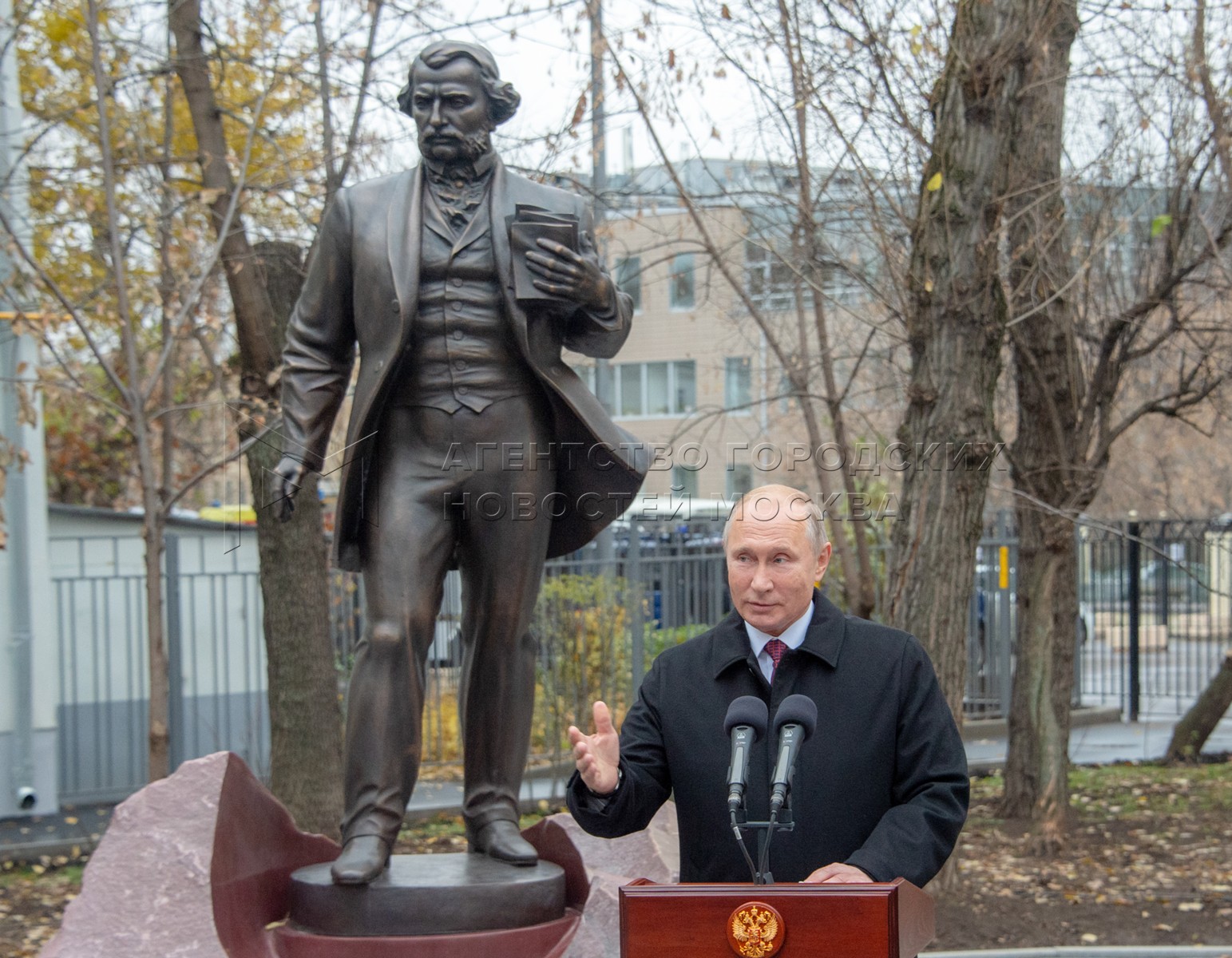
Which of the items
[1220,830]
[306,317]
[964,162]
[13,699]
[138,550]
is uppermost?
[964,162]

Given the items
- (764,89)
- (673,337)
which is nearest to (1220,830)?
(764,89)

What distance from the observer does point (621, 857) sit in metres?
5.47

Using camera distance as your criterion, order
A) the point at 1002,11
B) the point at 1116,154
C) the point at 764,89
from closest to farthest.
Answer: the point at 1002,11
the point at 764,89
the point at 1116,154

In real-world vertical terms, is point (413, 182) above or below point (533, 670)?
above

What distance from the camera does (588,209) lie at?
5109 millimetres

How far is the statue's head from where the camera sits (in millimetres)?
4711

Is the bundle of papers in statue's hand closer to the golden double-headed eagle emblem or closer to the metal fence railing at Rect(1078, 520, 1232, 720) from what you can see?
the golden double-headed eagle emblem

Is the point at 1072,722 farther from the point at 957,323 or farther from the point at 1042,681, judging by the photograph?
the point at 957,323

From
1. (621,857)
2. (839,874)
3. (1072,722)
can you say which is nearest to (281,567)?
(621,857)

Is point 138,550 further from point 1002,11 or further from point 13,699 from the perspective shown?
point 1002,11

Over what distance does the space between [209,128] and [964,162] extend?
14.5ft

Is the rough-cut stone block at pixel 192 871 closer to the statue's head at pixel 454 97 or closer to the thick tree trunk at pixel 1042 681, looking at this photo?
the statue's head at pixel 454 97

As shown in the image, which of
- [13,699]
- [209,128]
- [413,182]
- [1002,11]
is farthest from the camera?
[13,699]

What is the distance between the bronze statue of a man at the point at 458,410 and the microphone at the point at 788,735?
84.4 inches
